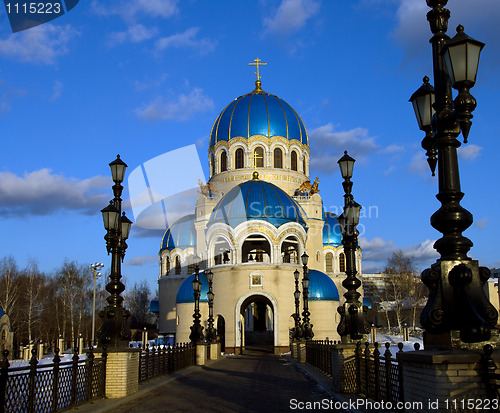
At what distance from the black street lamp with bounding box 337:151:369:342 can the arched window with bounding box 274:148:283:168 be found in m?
30.3

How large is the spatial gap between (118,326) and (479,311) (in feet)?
30.0

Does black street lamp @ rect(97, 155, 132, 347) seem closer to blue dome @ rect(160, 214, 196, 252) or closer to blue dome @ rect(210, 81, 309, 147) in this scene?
blue dome @ rect(210, 81, 309, 147)

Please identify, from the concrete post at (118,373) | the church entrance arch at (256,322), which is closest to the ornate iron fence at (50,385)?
the concrete post at (118,373)

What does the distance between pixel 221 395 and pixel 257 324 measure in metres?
31.8

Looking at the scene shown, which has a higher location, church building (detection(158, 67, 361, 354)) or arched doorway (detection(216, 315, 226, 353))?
church building (detection(158, 67, 361, 354))

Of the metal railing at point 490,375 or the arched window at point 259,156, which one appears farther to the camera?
the arched window at point 259,156

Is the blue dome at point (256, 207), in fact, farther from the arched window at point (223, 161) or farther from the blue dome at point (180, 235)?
the blue dome at point (180, 235)


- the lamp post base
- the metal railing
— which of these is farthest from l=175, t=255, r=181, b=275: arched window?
the metal railing

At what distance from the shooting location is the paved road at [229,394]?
34.9ft

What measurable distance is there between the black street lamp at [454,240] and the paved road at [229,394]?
17.2 feet

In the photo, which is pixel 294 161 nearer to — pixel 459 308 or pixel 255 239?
pixel 255 239

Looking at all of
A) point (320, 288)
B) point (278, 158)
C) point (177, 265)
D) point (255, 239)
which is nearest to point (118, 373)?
point (255, 239)

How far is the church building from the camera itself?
34875 millimetres

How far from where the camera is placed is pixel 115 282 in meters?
13.0
